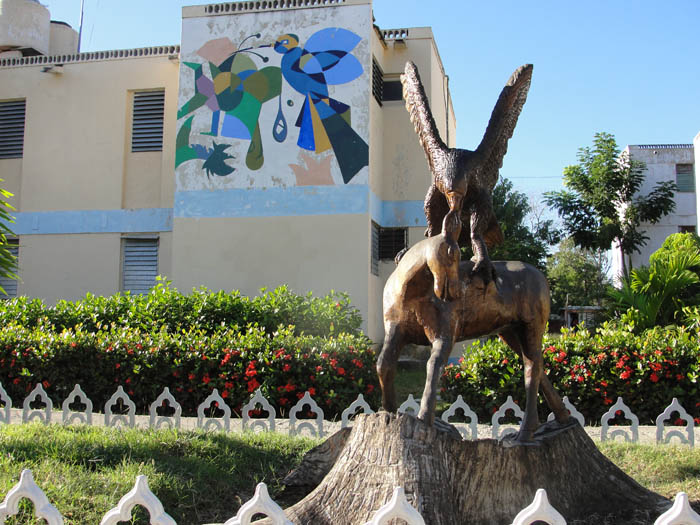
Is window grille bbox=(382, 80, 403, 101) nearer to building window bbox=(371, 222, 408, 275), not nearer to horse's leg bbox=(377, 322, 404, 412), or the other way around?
building window bbox=(371, 222, 408, 275)

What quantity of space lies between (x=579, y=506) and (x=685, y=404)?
4796mm

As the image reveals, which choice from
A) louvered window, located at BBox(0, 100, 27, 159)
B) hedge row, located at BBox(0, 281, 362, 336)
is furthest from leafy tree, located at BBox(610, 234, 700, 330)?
louvered window, located at BBox(0, 100, 27, 159)

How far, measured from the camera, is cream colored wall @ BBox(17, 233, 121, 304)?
14.4m

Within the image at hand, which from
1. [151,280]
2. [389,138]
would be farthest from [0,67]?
[389,138]

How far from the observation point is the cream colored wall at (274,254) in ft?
42.6

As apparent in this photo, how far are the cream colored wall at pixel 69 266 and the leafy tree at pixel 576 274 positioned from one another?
1744cm

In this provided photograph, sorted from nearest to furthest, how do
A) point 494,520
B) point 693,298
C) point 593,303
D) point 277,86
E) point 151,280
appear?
point 494,520 < point 693,298 < point 277,86 < point 151,280 < point 593,303

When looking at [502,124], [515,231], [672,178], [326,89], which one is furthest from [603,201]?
[502,124]

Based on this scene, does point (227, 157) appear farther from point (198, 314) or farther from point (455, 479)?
point (455, 479)

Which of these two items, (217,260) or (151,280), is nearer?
(217,260)

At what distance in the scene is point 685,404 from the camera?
7.60 meters

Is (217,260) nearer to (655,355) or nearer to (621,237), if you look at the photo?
(655,355)

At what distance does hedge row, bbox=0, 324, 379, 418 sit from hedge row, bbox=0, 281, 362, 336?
1457 mm

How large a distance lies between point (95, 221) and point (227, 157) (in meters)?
3.74
